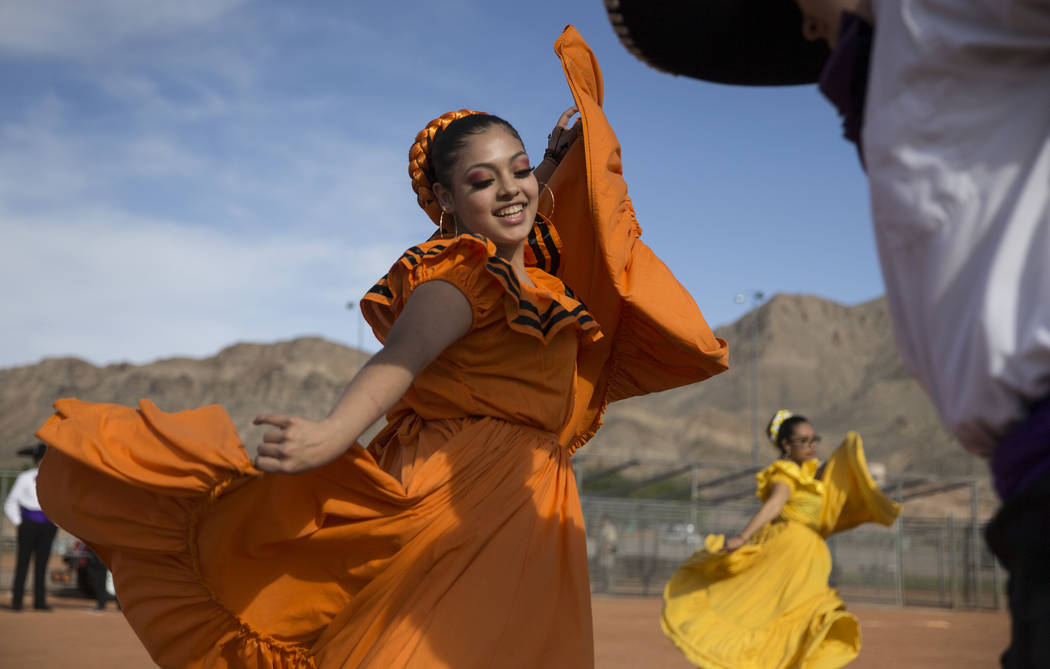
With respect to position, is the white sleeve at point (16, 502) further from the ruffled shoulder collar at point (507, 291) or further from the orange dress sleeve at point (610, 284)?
the ruffled shoulder collar at point (507, 291)

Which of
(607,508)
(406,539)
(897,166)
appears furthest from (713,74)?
(607,508)

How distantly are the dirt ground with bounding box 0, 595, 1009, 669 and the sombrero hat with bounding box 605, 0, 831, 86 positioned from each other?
24.9 feet

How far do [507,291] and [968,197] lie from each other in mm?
1393

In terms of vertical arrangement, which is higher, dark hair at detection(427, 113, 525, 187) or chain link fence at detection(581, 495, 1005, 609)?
dark hair at detection(427, 113, 525, 187)

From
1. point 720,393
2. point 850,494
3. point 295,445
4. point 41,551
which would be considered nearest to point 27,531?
point 41,551

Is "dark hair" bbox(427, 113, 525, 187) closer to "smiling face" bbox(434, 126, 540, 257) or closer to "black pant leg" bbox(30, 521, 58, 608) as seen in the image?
"smiling face" bbox(434, 126, 540, 257)

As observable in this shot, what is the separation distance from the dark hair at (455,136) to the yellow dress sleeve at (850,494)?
188 inches

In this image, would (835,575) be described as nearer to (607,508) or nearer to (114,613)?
(607,508)

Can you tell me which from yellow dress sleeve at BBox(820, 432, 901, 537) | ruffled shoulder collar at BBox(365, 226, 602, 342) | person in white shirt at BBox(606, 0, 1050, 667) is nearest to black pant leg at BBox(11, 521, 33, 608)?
yellow dress sleeve at BBox(820, 432, 901, 537)

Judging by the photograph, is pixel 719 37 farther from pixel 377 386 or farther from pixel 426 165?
pixel 426 165

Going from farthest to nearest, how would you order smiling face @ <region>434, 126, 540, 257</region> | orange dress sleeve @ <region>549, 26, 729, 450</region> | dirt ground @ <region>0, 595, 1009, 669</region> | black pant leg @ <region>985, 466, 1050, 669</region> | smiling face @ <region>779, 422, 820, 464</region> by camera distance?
dirt ground @ <region>0, 595, 1009, 669</region> < smiling face @ <region>779, 422, 820, 464</region> < orange dress sleeve @ <region>549, 26, 729, 450</region> < smiling face @ <region>434, 126, 540, 257</region> < black pant leg @ <region>985, 466, 1050, 669</region>

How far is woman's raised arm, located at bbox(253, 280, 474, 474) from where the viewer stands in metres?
2.16

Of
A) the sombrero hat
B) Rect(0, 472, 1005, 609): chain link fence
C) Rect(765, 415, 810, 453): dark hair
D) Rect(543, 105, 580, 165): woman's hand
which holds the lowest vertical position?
Rect(0, 472, 1005, 609): chain link fence

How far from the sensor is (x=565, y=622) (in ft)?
8.59
